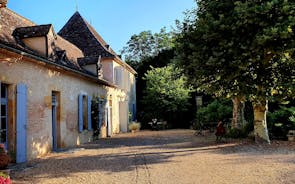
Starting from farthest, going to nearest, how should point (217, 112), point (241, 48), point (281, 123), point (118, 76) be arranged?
point (118, 76), point (217, 112), point (281, 123), point (241, 48)

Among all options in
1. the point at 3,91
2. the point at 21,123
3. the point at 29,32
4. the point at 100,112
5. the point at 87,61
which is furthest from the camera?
the point at 87,61

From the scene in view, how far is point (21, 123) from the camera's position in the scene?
27.2 ft

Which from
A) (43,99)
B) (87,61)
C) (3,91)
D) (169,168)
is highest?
(87,61)

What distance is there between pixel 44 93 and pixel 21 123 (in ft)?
6.06

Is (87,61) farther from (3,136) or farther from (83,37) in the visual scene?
(3,136)

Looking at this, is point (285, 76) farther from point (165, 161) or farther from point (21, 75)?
point (21, 75)

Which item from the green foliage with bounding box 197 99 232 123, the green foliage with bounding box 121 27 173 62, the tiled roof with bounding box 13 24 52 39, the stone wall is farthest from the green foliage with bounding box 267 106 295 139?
the green foliage with bounding box 121 27 173 62

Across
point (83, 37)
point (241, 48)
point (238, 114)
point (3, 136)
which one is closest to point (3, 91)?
point (3, 136)

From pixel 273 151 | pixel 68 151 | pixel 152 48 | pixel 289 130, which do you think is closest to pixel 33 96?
pixel 68 151

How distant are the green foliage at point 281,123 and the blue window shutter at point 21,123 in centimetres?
978

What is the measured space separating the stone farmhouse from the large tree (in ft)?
16.0

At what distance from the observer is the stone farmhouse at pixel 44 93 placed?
8.10 meters

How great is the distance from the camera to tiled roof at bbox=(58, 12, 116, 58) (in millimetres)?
19312

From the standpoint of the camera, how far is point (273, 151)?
9.30m
